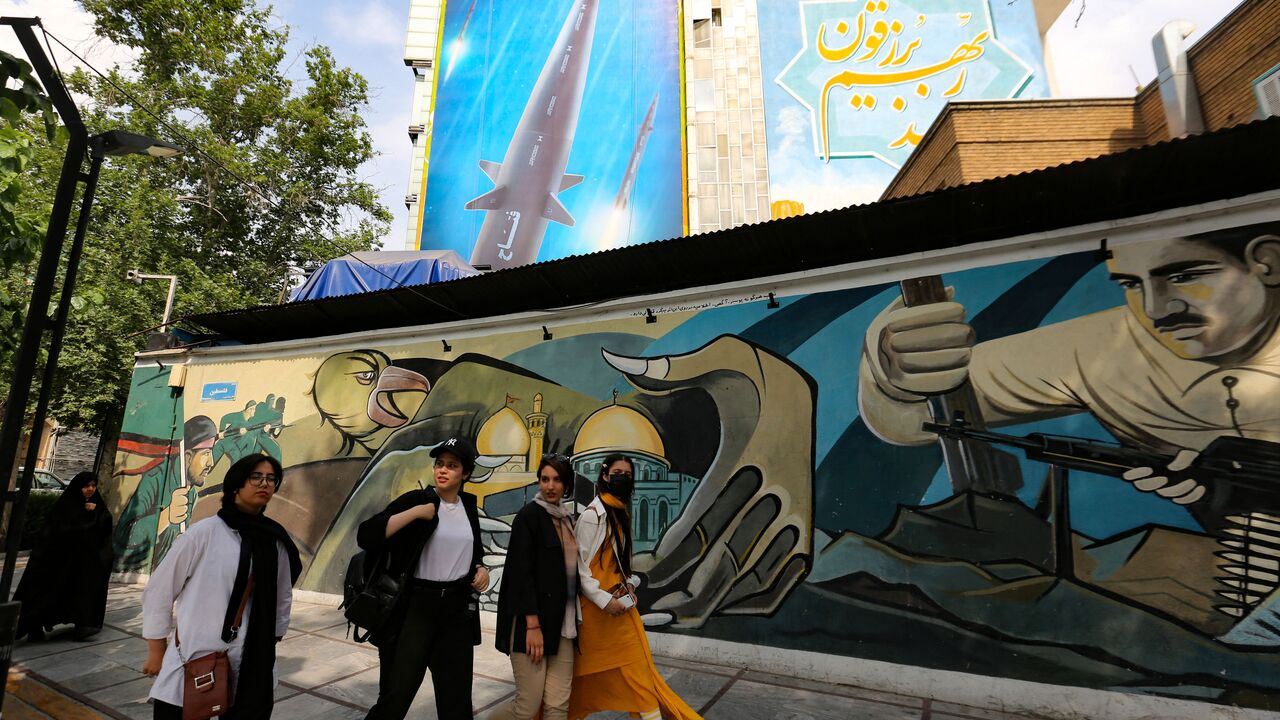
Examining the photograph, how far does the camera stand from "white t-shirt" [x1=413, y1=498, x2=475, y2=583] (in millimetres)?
3123

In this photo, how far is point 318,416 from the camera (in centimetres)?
853

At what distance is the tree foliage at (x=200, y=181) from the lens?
14172 mm

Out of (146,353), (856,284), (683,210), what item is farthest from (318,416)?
(683,210)

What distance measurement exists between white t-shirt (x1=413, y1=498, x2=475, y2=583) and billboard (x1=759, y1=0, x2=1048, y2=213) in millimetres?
16649

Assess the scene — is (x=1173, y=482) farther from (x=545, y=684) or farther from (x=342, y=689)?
(x=342, y=689)

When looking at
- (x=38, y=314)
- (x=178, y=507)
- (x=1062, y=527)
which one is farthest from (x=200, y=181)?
(x=1062, y=527)

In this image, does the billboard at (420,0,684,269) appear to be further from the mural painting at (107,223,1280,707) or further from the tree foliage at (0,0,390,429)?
the mural painting at (107,223,1280,707)

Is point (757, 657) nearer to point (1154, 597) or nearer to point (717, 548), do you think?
point (717, 548)

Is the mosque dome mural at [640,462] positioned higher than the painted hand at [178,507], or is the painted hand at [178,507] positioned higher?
the mosque dome mural at [640,462]

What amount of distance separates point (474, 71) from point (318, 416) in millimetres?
15927

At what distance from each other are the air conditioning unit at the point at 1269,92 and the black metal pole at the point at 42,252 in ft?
39.5

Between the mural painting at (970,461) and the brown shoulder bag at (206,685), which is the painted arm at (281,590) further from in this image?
the mural painting at (970,461)

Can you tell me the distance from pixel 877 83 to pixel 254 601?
20082mm

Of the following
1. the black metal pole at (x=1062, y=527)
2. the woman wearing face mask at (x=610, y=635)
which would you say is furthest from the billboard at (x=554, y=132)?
the woman wearing face mask at (x=610, y=635)
